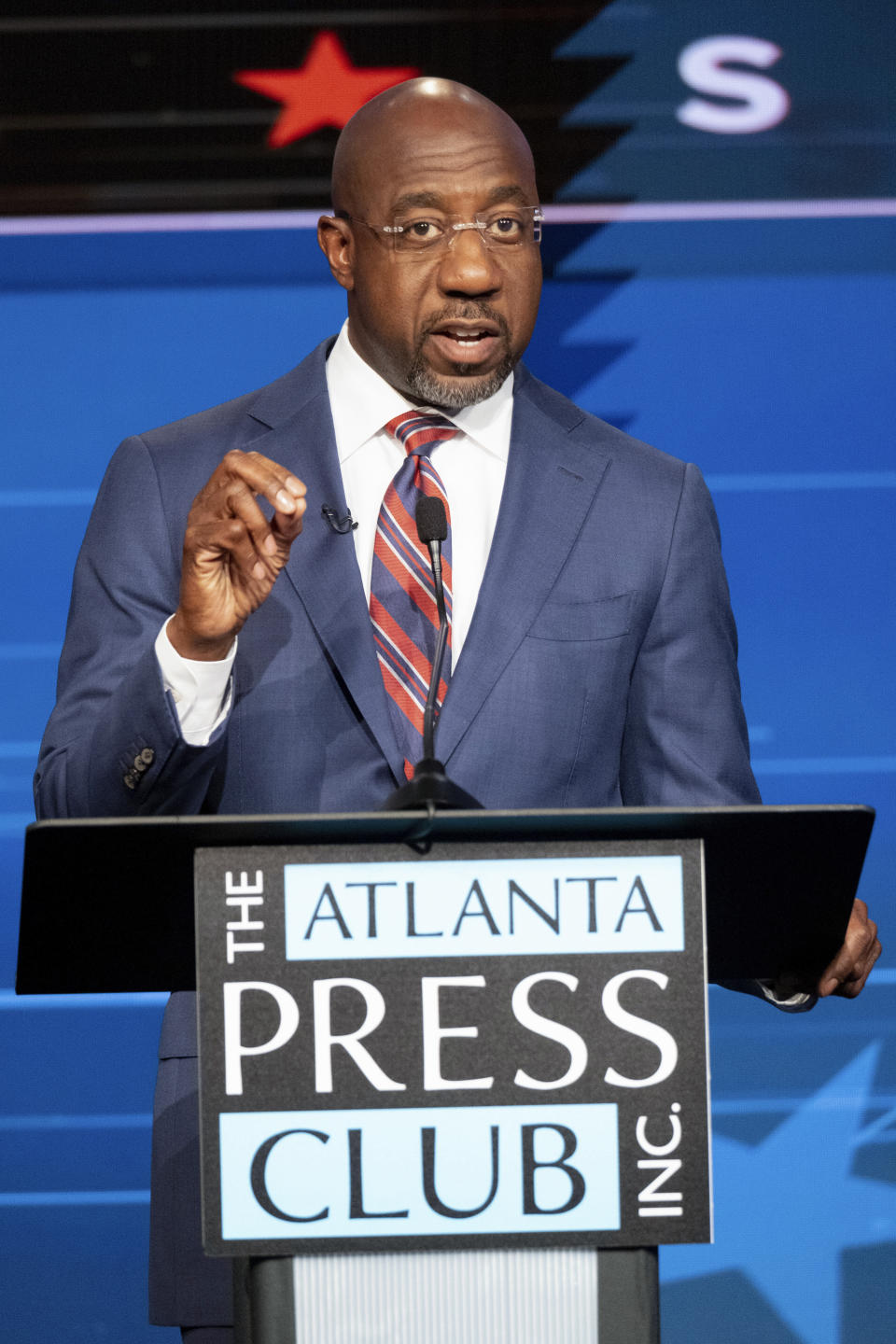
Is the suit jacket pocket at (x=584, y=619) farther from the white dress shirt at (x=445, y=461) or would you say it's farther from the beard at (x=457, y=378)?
the beard at (x=457, y=378)

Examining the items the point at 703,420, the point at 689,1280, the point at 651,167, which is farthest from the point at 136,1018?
the point at 651,167

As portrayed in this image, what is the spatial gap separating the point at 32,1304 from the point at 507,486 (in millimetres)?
1877

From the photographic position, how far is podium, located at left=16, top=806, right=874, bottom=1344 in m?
1.27

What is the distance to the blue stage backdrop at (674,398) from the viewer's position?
310 cm

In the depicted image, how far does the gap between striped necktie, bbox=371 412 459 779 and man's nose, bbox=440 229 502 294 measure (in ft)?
0.60

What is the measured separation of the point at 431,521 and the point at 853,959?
512 millimetres

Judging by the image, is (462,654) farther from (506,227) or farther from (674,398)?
(674,398)

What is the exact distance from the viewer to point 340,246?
2086 mm

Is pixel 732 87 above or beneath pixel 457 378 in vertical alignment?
above

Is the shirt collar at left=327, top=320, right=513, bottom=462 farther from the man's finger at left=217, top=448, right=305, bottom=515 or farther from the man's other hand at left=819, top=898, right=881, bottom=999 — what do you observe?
the man's other hand at left=819, top=898, right=881, bottom=999

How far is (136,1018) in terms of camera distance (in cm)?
314

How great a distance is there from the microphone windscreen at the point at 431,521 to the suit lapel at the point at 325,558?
238 mm

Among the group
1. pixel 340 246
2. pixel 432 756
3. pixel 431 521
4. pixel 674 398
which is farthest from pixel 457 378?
pixel 674 398

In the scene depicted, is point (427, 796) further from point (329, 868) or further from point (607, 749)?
point (607, 749)
